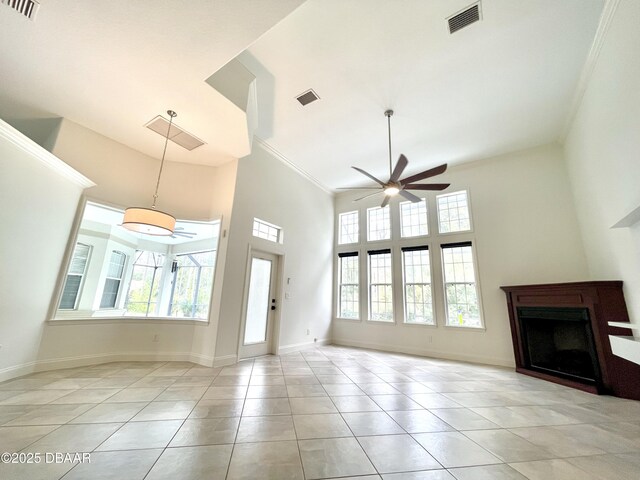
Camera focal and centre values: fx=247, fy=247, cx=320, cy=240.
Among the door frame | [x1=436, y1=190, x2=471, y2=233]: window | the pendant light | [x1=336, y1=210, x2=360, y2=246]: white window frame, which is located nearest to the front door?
the door frame

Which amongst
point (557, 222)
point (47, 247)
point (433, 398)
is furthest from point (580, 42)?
point (47, 247)

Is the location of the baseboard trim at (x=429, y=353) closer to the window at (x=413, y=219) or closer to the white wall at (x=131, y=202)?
the window at (x=413, y=219)

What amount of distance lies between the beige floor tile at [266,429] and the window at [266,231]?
10.6ft

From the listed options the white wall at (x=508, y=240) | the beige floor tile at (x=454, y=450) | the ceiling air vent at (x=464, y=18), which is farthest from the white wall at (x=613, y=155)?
the beige floor tile at (x=454, y=450)

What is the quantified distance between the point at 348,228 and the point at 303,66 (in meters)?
4.51

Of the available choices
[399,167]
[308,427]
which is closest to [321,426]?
[308,427]

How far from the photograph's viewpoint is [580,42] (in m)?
3.04

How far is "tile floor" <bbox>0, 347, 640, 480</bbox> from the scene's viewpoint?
5.44 ft

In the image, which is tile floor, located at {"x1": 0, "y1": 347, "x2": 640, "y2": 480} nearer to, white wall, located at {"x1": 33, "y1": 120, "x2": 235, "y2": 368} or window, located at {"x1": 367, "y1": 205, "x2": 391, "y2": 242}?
white wall, located at {"x1": 33, "y1": 120, "x2": 235, "y2": 368}

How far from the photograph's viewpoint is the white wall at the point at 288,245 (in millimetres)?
4363

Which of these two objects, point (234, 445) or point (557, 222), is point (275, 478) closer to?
point (234, 445)

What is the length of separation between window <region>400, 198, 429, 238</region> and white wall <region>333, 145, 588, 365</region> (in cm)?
45

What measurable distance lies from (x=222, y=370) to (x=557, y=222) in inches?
254

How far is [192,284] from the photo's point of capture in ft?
18.5
